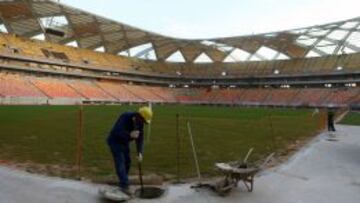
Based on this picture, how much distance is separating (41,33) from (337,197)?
267 ft

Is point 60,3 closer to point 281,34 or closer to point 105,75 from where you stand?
point 105,75

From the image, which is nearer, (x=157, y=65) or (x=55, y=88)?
(x=55, y=88)

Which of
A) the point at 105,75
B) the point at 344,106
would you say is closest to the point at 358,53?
the point at 344,106

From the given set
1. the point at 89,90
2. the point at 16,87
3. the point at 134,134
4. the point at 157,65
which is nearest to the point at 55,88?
the point at 89,90

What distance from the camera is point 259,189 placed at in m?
10.1

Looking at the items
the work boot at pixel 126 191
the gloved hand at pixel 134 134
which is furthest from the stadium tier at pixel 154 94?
the gloved hand at pixel 134 134

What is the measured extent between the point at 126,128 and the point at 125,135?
5.6 inches

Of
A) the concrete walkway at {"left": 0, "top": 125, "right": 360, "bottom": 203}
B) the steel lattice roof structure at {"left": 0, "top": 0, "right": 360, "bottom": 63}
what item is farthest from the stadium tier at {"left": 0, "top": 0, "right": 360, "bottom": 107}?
the concrete walkway at {"left": 0, "top": 125, "right": 360, "bottom": 203}

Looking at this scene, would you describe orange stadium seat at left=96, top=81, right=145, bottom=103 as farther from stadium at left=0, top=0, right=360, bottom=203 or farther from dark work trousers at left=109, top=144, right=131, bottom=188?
dark work trousers at left=109, top=144, right=131, bottom=188

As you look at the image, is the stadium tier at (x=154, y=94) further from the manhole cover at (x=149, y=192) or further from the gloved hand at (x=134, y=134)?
the gloved hand at (x=134, y=134)

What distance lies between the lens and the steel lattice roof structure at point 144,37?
73.7m

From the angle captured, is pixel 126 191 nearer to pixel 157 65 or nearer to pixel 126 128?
pixel 126 128

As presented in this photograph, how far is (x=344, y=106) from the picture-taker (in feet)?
257

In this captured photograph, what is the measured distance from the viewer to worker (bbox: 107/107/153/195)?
8711 millimetres
